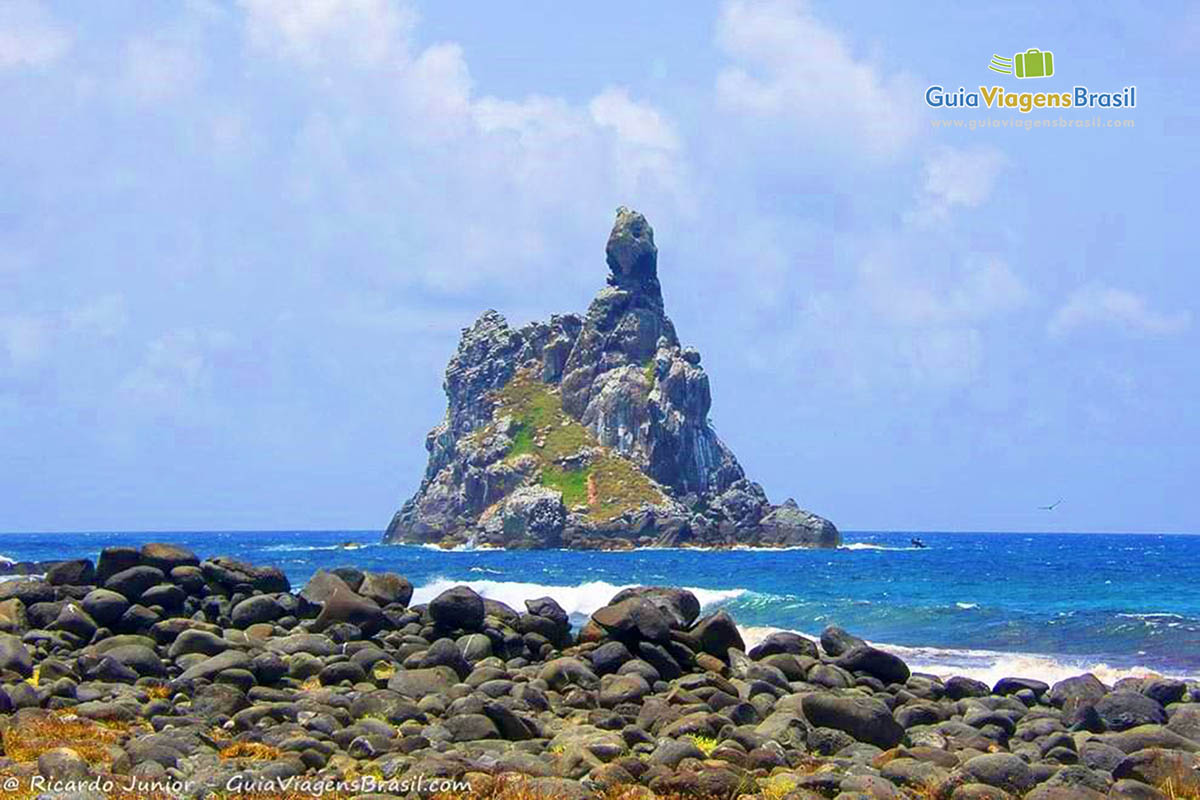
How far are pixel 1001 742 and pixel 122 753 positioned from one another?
1058cm

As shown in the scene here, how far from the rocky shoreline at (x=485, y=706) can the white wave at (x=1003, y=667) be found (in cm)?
560

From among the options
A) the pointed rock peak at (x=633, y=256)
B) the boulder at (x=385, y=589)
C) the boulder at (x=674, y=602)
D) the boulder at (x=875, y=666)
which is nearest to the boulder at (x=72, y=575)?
the boulder at (x=385, y=589)

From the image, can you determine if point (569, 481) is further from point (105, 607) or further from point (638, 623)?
point (638, 623)

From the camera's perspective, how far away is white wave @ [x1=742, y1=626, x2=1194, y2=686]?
89.7 feet

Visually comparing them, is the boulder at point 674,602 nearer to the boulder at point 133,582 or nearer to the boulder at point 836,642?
the boulder at point 836,642

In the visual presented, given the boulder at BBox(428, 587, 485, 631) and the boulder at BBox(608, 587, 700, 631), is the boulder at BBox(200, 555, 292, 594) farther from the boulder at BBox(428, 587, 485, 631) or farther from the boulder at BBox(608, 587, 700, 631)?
the boulder at BBox(608, 587, 700, 631)

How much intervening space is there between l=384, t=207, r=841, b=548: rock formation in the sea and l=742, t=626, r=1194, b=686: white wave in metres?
116

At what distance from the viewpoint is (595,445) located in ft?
532

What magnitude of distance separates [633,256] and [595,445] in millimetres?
28073

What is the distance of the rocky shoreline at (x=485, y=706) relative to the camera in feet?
41.3

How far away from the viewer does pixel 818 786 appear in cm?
1238

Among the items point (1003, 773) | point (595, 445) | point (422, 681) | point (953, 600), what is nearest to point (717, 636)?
point (422, 681)

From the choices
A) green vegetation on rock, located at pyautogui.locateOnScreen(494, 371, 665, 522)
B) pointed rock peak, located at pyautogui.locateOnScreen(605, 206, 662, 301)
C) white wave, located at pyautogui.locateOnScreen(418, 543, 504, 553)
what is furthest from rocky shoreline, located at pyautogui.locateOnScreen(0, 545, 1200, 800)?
pointed rock peak, located at pyautogui.locateOnScreen(605, 206, 662, 301)

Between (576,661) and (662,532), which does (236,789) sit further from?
(662,532)
